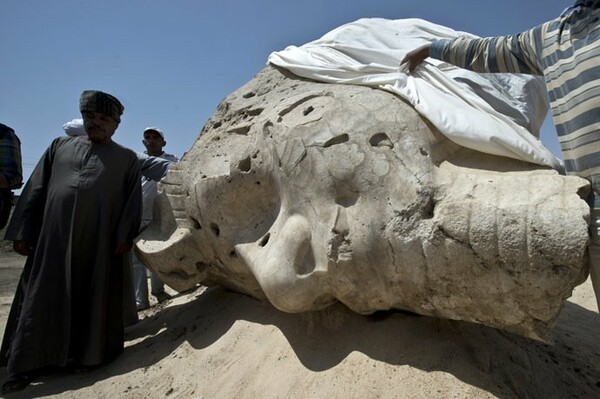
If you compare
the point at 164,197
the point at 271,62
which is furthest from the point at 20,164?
the point at 271,62

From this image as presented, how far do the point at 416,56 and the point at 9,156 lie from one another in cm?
312

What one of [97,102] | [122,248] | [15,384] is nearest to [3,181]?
[97,102]

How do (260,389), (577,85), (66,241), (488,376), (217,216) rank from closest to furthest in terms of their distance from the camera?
1. (577,85)
2. (488,376)
3. (260,389)
4. (217,216)
5. (66,241)

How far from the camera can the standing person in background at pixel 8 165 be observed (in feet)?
11.1

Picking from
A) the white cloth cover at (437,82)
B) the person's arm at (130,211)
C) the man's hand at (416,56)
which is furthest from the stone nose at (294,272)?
the person's arm at (130,211)

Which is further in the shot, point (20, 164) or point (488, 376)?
point (20, 164)

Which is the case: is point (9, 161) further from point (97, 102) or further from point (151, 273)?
point (151, 273)

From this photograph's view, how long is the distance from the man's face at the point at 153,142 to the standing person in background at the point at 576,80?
3.88 meters

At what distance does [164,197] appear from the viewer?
11.1 ft

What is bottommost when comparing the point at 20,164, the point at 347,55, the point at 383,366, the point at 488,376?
the point at 488,376

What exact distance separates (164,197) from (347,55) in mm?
1723

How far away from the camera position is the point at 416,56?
2482 millimetres

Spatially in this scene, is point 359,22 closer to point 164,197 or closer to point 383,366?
point 164,197

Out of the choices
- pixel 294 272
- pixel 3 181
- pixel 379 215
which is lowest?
pixel 294 272
